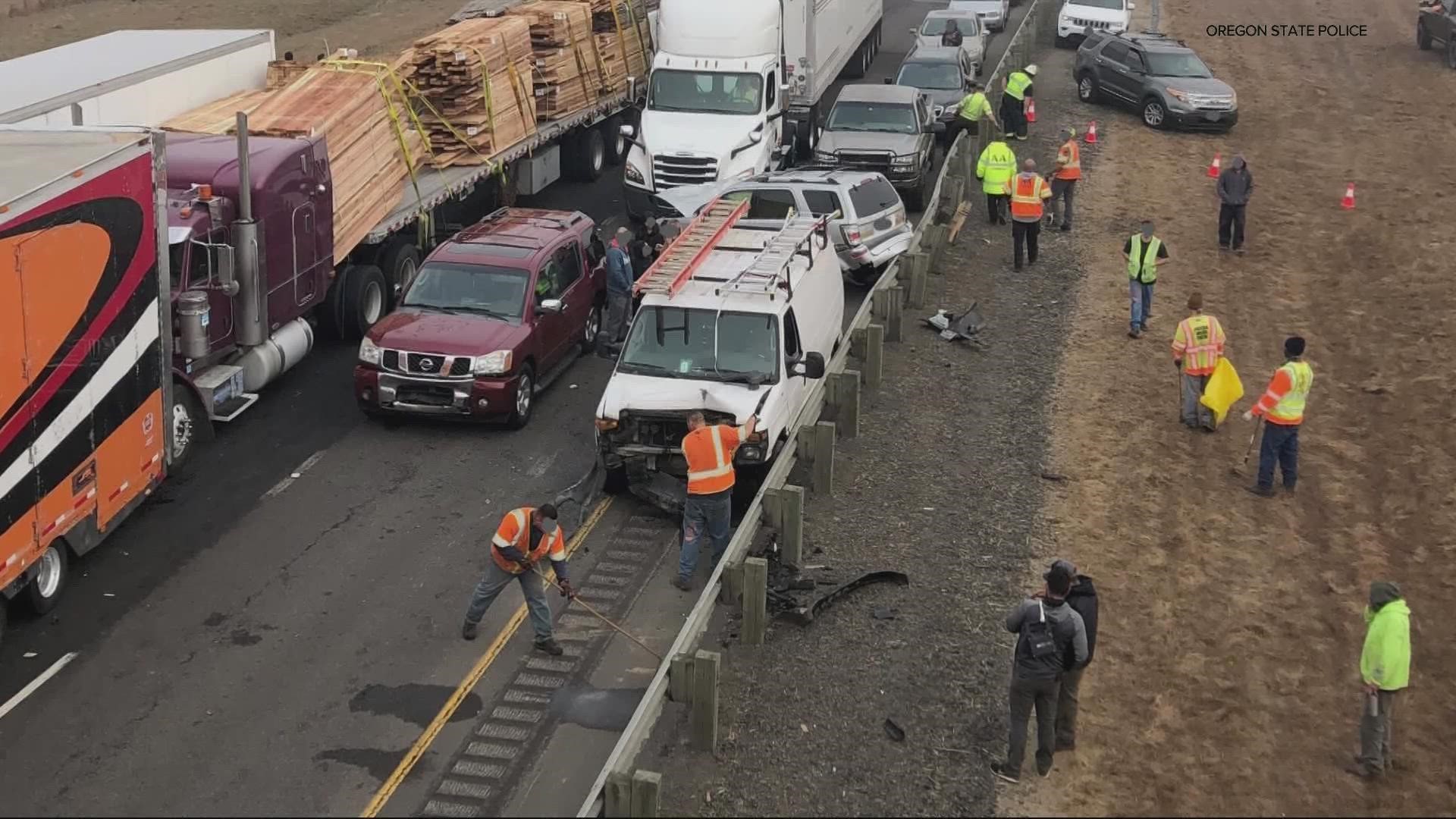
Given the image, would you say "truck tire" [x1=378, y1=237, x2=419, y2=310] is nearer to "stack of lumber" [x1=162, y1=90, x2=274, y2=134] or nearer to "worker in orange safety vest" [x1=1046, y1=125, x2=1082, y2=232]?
"stack of lumber" [x1=162, y1=90, x2=274, y2=134]

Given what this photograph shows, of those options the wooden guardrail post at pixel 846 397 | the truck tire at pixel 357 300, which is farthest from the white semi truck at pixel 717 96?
the wooden guardrail post at pixel 846 397

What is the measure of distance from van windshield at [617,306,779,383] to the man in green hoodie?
6.01m

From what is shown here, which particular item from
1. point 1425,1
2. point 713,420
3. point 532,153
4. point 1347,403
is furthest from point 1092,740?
point 1425,1

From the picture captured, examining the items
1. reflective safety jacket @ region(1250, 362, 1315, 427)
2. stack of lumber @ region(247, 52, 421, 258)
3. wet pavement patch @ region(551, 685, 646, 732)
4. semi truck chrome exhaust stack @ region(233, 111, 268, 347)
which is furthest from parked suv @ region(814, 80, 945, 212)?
wet pavement patch @ region(551, 685, 646, 732)

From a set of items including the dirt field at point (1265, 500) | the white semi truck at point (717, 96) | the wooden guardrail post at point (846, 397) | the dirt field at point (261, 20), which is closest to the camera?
the dirt field at point (1265, 500)

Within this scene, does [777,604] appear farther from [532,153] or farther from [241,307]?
[532,153]

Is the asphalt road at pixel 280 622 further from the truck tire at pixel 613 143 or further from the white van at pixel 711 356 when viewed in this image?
the truck tire at pixel 613 143

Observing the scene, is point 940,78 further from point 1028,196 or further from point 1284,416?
point 1284,416

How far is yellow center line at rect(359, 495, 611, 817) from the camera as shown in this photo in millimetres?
10398

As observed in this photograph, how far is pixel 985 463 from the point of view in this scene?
51.5ft

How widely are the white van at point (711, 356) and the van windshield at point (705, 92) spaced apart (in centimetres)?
897

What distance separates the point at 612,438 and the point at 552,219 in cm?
564

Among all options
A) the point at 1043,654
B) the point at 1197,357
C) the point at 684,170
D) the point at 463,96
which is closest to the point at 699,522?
the point at 1043,654

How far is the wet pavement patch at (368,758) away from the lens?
10680 mm
